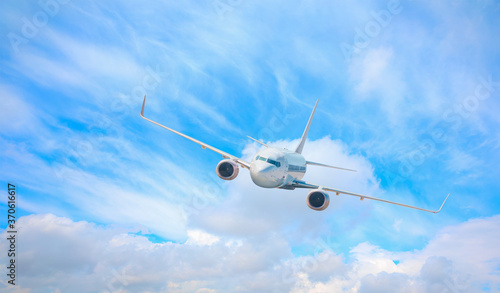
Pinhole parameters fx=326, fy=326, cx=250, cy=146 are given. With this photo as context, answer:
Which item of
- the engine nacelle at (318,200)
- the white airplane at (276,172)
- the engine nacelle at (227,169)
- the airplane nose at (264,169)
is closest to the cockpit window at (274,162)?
the white airplane at (276,172)

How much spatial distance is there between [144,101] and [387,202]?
29.9 m

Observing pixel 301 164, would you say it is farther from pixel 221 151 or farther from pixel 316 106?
pixel 316 106

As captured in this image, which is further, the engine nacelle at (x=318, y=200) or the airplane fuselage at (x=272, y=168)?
the engine nacelle at (x=318, y=200)

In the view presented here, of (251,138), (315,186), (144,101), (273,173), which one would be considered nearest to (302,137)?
(251,138)

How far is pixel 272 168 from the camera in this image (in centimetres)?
3089

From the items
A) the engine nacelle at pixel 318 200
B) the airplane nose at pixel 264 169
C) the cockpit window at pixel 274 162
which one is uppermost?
the cockpit window at pixel 274 162

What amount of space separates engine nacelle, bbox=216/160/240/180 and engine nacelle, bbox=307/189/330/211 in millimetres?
7858

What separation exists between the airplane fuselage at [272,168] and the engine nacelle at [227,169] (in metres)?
1.77

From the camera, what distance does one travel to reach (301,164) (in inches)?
1487

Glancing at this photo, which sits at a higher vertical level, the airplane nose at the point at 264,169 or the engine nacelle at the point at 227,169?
the engine nacelle at the point at 227,169

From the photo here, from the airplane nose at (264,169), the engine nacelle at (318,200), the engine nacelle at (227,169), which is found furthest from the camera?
the engine nacelle at (227,169)

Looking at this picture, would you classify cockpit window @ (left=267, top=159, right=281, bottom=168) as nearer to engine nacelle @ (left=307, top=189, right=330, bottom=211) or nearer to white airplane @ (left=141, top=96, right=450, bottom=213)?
white airplane @ (left=141, top=96, right=450, bottom=213)

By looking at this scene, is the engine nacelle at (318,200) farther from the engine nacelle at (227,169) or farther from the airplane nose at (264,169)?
the engine nacelle at (227,169)

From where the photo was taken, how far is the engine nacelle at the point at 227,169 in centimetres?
3247
